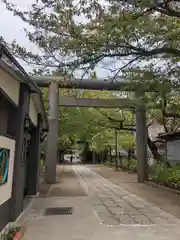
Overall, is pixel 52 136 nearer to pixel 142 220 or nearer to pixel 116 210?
pixel 116 210

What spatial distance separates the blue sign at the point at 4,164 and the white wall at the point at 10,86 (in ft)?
3.50

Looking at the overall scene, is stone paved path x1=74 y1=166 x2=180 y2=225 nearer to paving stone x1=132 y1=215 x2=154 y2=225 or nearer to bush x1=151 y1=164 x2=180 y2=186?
paving stone x1=132 y1=215 x2=154 y2=225

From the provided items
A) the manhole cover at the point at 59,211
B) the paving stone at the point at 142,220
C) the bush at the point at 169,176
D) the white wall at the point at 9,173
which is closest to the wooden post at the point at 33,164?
the manhole cover at the point at 59,211

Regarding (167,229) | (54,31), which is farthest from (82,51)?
(167,229)

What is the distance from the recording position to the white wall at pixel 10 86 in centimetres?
469

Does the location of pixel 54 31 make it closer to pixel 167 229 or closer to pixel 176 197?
pixel 167 229

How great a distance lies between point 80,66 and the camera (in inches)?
273

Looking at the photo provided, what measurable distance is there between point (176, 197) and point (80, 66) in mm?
5663

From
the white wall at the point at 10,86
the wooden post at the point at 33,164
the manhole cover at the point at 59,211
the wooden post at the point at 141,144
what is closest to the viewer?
the white wall at the point at 10,86

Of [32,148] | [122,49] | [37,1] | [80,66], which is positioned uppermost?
[37,1]

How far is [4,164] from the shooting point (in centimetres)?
493

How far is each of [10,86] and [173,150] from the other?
40.3 ft

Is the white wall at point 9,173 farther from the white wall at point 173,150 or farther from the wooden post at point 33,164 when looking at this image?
the white wall at point 173,150

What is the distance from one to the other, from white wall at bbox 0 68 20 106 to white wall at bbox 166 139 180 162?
11203 millimetres
